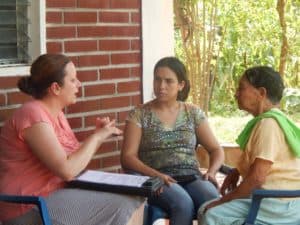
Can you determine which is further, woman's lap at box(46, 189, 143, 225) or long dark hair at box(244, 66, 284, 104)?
long dark hair at box(244, 66, 284, 104)

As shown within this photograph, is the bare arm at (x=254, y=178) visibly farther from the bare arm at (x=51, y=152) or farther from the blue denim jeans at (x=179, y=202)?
the bare arm at (x=51, y=152)

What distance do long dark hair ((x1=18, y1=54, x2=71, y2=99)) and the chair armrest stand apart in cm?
108

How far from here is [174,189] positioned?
3762mm

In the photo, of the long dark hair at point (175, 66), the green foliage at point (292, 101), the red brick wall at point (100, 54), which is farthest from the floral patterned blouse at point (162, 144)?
the green foliage at point (292, 101)

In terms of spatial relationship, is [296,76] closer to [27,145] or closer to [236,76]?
[236,76]

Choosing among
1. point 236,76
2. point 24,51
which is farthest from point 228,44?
point 24,51

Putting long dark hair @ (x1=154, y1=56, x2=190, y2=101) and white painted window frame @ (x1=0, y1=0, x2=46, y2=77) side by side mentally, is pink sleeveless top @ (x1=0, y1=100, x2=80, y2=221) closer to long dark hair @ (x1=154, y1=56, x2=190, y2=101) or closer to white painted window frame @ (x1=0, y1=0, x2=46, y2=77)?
white painted window frame @ (x1=0, y1=0, x2=46, y2=77)

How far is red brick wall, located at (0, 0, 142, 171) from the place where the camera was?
4.16 m

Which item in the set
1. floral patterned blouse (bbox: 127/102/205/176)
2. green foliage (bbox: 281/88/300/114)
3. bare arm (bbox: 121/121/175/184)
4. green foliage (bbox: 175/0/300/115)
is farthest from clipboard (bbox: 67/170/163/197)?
green foliage (bbox: 281/88/300/114)

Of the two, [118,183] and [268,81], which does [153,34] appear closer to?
[268,81]

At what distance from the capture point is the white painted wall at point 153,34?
15.5 ft

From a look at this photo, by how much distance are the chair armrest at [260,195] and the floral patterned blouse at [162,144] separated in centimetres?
70

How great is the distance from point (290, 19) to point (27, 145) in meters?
6.74

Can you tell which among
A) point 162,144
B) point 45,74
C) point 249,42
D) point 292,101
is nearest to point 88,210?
point 45,74
